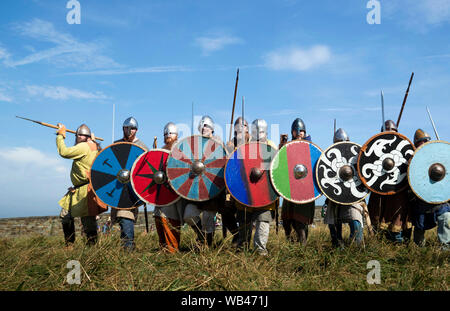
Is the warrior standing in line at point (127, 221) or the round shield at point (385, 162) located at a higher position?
the round shield at point (385, 162)

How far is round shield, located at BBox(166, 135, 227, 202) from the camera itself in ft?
13.5

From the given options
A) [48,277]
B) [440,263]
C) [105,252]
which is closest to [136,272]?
[105,252]

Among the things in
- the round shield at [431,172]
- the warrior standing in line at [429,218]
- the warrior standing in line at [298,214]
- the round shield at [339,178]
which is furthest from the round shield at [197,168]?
the warrior standing in line at [429,218]

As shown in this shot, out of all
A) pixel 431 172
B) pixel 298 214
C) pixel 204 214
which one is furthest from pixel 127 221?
pixel 431 172

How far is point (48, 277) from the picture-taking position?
3250mm

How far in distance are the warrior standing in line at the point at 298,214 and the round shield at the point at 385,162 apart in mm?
680

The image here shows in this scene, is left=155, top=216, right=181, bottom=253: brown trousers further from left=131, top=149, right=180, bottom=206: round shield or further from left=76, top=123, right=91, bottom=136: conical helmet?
left=76, top=123, right=91, bottom=136: conical helmet

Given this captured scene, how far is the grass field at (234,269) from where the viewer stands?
2998 millimetres

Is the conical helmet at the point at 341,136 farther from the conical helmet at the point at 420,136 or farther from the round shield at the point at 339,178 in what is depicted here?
the round shield at the point at 339,178

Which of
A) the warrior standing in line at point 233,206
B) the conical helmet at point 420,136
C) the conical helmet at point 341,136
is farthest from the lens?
the conical helmet at point 341,136

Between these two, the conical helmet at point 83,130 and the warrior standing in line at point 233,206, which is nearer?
the warrior standing in line at point 233,206

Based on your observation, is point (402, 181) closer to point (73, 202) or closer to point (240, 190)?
point (240, 190)

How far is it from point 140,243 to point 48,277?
2.08m

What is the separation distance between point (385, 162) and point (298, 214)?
1088 millimetres
